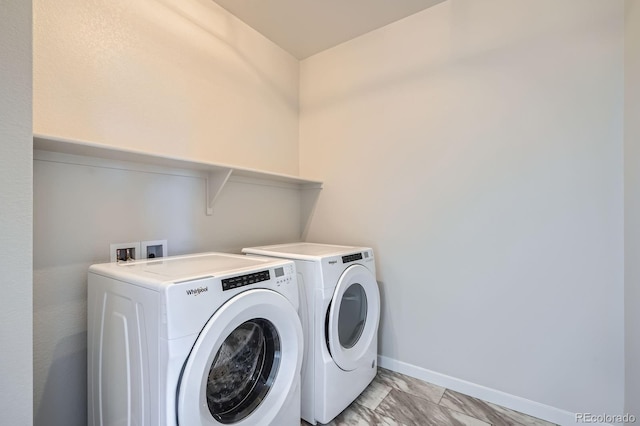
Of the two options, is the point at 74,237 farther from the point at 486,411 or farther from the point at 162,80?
the point at 486,411

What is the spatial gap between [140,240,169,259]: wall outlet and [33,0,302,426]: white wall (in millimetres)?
49

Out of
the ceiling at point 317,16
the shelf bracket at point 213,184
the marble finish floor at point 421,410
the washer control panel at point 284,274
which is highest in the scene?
the ceiling at point 317,16

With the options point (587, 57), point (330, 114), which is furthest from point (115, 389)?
point (587, 57)

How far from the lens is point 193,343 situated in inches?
34.6

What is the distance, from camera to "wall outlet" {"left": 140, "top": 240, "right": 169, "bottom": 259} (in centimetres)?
148

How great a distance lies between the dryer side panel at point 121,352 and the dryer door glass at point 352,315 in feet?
3.34

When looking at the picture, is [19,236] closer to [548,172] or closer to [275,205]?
[275,205]

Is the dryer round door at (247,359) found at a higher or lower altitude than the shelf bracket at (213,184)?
lower

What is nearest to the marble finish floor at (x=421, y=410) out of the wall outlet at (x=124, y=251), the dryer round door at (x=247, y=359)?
the dryer round door at (x=247, y=359)

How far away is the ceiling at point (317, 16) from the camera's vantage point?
1.83 meters

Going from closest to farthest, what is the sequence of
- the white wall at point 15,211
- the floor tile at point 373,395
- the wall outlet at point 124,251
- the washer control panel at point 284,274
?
the white wall at point 15,211 < the washer control panel at point 284,274 < the wall outlet at point 124,251 < the floor tile at point 373,395

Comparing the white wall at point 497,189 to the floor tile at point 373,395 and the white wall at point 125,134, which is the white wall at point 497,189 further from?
the white wall at point 125,134

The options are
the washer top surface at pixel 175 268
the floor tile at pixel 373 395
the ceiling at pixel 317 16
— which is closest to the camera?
the washer top surface at pixel 175 268

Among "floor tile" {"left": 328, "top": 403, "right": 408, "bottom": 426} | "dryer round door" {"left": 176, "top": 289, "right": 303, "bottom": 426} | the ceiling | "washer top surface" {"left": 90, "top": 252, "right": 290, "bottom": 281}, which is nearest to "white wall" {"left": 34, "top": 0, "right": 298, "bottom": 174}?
the ceiling
